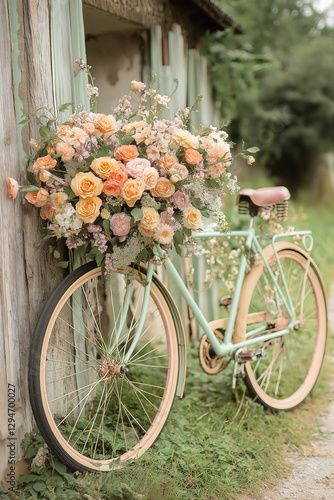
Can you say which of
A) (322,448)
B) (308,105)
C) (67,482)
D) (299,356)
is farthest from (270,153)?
(67,482)

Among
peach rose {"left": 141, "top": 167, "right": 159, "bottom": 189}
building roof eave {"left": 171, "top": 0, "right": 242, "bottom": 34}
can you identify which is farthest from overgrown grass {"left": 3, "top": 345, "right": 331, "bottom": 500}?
building roof eave {"left": 171, "top": 0, "right": 242, "bottom": 34}

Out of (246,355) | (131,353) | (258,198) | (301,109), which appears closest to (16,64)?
(131,353)

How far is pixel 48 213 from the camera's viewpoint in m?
2.53

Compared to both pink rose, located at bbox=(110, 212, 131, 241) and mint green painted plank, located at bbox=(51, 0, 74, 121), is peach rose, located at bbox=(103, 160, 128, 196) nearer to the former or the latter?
pink rose, located at bbox=(110, 212, 131, 241)

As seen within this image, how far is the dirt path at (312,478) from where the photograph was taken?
108 inches

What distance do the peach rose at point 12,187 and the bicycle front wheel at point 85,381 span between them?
472 millimetres

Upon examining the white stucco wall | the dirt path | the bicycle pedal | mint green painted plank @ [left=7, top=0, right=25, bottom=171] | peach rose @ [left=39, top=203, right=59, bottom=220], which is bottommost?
the dirt path

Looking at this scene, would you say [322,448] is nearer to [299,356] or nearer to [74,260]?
[299,356]

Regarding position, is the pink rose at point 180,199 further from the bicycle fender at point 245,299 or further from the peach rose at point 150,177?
the bicycle fender at point 245,299

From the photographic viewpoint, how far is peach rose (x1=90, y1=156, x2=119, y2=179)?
2.38 metres

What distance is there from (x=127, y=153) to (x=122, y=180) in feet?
0.43

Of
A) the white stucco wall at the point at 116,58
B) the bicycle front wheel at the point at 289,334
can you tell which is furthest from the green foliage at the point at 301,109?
the bicycle front wheel at the point at 289,334

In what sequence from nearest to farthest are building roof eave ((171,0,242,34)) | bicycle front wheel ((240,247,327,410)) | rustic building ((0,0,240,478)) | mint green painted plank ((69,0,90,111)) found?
1. rustic building ((0,0,240,478))
2. mint green painted plank ((69,0,90,111))
3. bicycle front wheel ((240,247,327,410))
4. building roof eave ((171,0,242,34))

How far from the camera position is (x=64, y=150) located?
2.41m
